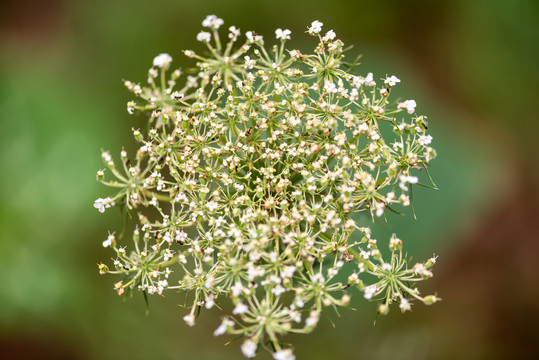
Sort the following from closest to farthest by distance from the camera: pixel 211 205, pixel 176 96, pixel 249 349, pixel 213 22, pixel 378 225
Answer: pixel 249 349 → pixel 211 205 → pixel 176 96 → pixel 213 22 → pixel 378 225

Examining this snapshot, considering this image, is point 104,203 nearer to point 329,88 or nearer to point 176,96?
point 176,96

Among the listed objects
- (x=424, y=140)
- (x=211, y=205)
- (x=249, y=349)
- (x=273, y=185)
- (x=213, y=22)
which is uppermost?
(x=213, y=22)

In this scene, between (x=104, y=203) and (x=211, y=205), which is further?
(x=104, y=203)

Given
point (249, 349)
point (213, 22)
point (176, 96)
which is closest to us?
point (249, 349)

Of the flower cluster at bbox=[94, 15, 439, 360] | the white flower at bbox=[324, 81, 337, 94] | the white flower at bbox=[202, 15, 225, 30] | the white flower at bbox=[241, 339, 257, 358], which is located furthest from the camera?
the white flower at bbox=[202, 15, 225, 30]

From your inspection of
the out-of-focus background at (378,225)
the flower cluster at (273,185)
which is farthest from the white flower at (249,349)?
the out-of-focus background at (378,225)

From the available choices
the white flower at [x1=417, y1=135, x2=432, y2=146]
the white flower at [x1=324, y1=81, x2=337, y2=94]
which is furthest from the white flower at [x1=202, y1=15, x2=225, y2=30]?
the white flower at [x1=417, y1=135, x2=432, y2=146]

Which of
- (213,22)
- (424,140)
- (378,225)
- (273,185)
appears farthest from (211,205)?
(378,225)

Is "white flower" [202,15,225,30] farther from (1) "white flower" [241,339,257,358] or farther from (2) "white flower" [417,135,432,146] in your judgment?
(1) "white flower" [241,339,257,358]

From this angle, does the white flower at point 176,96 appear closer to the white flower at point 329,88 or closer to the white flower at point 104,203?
the white flower at point 104,203
